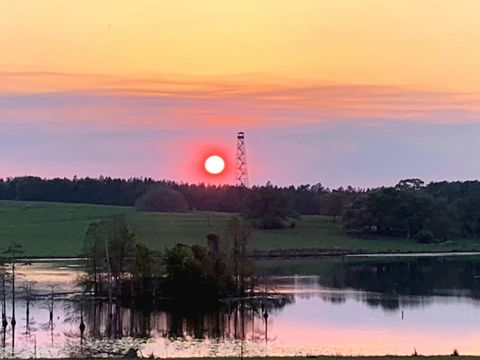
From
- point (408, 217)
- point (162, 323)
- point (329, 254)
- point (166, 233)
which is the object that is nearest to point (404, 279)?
point (162, 323)

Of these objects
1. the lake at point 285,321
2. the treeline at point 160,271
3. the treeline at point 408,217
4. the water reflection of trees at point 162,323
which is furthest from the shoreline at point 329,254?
the water reflection of trees at point 162,323

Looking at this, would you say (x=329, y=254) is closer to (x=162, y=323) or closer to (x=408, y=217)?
(x=408, y=217)

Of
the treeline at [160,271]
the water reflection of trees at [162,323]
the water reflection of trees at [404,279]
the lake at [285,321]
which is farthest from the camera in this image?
the water reflection of trees at [404,279]

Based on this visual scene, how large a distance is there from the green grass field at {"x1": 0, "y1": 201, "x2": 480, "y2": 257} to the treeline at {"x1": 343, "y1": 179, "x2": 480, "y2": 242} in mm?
2737

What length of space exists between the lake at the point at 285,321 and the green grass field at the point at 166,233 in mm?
34986

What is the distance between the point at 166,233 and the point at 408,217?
4156 cm

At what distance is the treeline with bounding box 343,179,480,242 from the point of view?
156 meters

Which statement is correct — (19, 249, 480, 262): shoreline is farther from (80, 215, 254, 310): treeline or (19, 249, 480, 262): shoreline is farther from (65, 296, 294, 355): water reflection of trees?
(65, 296, 294, 355): water reflection of trees

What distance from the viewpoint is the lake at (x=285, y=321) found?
49094 millimetres

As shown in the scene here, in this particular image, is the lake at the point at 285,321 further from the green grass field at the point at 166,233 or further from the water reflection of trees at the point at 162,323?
the green grass field at the point at 166,233

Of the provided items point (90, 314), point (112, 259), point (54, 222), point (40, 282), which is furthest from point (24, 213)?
point (90, 314)

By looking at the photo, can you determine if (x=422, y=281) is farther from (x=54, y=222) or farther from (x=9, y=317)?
(x=54, y=222)

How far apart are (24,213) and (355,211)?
58097 mm

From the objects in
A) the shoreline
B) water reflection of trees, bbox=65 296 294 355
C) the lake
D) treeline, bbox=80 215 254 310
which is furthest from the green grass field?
water reflection of trees, bbox=65 296 294 355
